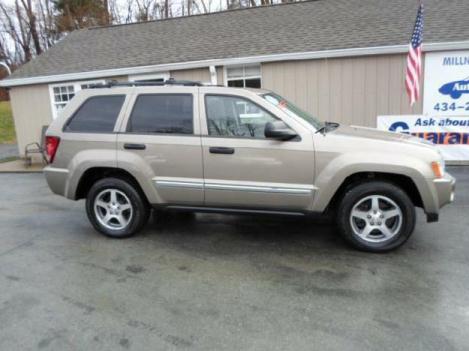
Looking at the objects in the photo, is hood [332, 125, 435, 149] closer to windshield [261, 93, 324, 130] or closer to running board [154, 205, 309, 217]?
windshield [261, 93, 324, 130]

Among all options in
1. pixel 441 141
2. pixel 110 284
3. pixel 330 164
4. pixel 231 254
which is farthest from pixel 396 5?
pixel 110 284

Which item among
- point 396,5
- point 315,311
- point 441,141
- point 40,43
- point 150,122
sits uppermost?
point 40,43

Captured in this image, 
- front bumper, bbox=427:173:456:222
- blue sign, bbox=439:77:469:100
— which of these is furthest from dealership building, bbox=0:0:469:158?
front bumper, bbox=427:173:456:222

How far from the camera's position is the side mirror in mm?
Result: 3941

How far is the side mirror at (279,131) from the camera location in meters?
3.94

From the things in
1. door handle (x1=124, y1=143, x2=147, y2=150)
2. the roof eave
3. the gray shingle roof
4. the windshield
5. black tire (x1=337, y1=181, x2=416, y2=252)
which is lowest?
black tire (x1=337, y1=181, x2=416, y2=252)

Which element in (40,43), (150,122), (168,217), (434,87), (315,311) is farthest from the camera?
(40,43)

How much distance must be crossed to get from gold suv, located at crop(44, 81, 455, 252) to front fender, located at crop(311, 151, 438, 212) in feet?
0.03

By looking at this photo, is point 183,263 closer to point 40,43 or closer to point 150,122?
point 150,122

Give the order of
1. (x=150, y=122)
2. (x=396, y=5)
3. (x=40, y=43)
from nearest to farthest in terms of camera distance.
Result: (x=150, y=122) → (x=396, y=5) → (x=40, y=43)

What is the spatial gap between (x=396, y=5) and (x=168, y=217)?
995 cm

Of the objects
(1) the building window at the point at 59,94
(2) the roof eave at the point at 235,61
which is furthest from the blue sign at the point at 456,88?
(1) the building window at the point at 59,94

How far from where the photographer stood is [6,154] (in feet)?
46.9

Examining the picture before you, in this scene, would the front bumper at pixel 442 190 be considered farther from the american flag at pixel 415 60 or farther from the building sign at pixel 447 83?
the building sign at pixel 447 83
